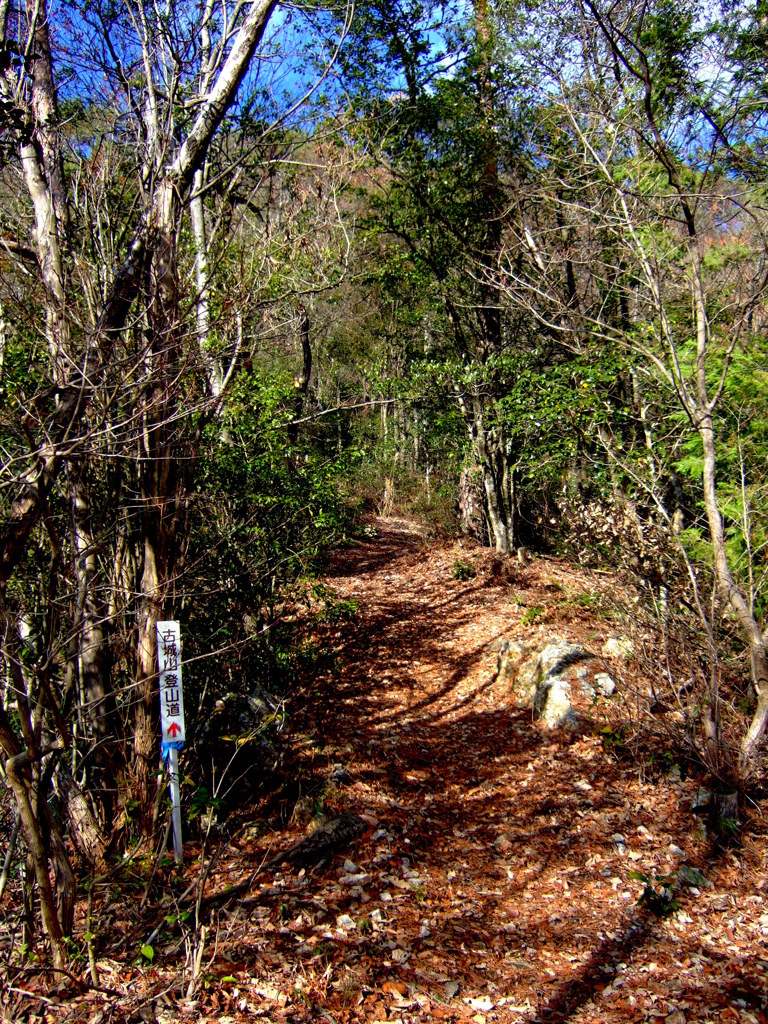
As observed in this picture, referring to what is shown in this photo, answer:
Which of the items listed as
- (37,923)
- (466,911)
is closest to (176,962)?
(37,923)

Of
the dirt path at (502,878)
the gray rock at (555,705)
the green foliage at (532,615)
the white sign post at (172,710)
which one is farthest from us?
the green foliage at (532,615)

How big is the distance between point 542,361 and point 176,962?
983 cm

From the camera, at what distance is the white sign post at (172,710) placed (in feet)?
12.5

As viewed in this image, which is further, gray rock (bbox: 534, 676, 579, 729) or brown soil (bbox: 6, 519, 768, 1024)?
gray rock (bbox: 534, 676, 579, 729)

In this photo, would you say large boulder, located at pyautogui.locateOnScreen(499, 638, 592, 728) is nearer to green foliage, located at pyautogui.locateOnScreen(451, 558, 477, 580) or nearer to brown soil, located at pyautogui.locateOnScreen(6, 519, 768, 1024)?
brown soil, located at pyautogui.locateOnScreen(6, 519, 768, 1024)

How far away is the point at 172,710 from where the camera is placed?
3844mm

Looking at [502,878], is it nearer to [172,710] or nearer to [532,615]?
[172,710]

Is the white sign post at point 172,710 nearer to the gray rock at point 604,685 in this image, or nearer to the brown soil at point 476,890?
the brown soil at point 476,890

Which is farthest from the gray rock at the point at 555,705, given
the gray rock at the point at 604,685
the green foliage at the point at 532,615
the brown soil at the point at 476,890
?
the green foliage at the point at 532,615

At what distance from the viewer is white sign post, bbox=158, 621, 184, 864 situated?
3822mm

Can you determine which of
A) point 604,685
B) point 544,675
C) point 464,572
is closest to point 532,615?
point 544,675

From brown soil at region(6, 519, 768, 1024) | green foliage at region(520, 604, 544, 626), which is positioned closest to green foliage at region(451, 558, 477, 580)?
green foliage at region(520, 604, 544, 626)

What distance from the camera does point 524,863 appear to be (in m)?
4.64

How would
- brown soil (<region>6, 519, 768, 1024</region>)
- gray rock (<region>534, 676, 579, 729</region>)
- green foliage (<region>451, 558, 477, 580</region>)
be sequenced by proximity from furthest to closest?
green foliage (<region>451, 558, 477, 580</region>) < gray rock (<region>534, 676, 579, 729</region>) < brown soil (<region>6, 519, 768, 1024</region>)
